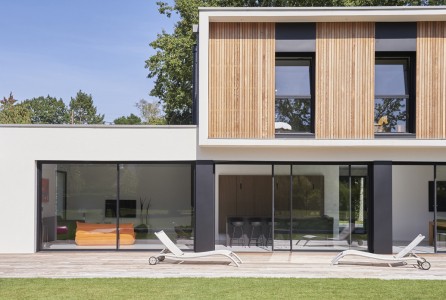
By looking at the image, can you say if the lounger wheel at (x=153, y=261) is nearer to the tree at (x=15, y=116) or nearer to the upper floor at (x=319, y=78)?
the upper floor at (x=319, y=78)

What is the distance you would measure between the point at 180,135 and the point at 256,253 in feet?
11.9

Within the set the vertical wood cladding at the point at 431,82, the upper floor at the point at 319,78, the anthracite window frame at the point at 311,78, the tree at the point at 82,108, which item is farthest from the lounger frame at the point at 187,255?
the tree at the point at 82,108

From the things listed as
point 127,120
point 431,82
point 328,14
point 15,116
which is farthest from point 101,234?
point 127,120

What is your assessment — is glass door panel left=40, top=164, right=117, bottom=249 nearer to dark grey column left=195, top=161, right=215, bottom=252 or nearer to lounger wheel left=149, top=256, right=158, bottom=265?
dark grey column left=195, top=161, right=215, bottom=252

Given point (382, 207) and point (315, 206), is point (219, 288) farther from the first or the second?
point (382, 207)

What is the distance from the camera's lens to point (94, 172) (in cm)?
1495

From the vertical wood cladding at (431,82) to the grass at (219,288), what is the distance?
15.9 ft

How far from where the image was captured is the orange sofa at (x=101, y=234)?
15023 mm

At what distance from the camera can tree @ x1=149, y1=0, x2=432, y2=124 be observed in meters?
27.1

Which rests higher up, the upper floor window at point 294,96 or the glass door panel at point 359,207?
the upper floor window at point 294,96

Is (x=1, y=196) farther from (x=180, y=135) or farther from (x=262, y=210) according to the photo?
(x=262, y=210)

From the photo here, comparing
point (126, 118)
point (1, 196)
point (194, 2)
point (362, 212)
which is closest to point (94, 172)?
point (1, 196)

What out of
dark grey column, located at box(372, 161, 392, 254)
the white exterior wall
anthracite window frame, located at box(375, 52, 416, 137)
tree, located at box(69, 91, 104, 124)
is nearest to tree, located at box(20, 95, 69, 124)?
tree, located at box(69, 91, 104, 124)

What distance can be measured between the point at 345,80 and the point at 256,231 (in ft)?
15.2
